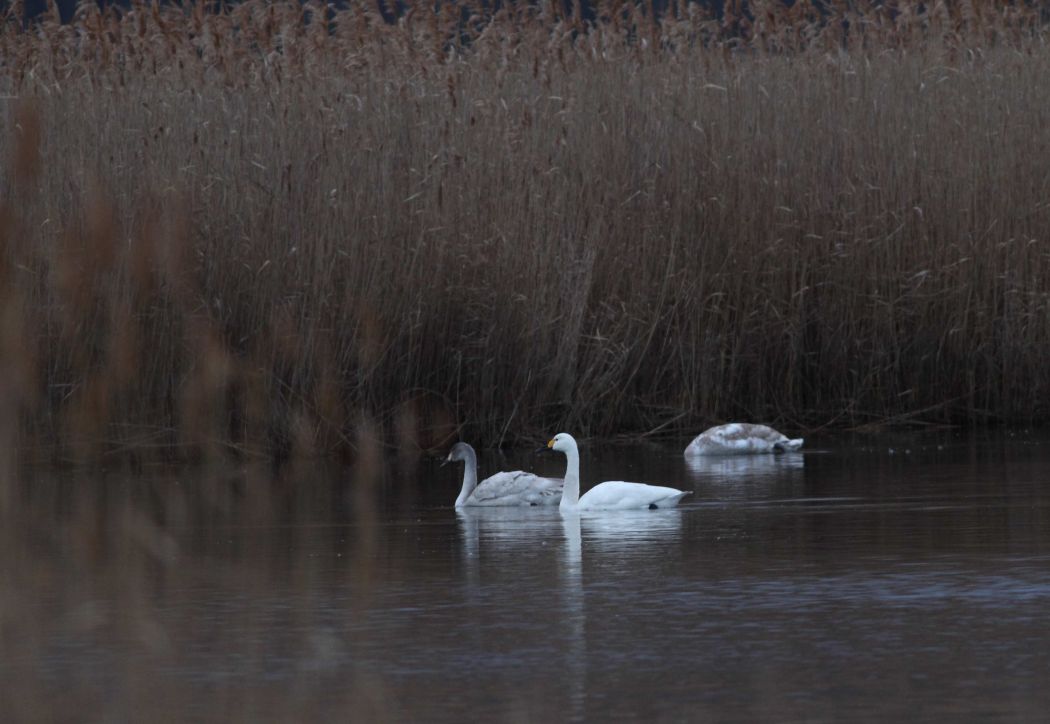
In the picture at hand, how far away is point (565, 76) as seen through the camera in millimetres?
11609

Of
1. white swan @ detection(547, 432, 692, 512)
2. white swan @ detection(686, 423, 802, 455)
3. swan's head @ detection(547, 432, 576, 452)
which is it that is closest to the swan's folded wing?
swan's head @ detection(547, 432, 576, 452)

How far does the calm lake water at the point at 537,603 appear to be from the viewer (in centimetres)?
422

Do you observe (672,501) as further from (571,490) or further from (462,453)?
(462,453)

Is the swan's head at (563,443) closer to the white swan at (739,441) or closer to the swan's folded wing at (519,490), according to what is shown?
the swan's folded wing at (519,490)

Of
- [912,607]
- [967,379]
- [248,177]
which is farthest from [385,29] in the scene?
[912,607]

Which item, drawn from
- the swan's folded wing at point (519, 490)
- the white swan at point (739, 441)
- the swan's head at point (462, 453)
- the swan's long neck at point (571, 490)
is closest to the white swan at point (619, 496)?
the swan's long neck at point (571, 490)

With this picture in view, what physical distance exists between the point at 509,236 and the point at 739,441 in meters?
1.71

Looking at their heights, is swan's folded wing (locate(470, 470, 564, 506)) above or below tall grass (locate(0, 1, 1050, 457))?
below

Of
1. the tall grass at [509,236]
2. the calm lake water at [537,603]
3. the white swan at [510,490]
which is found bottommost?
the calm lake water at [537,603]

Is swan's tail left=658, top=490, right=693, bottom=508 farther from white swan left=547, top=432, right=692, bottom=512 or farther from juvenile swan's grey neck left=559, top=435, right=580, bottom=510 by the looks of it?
juvenile swan's grey neck left=559, top=435, right=580, bottom=510

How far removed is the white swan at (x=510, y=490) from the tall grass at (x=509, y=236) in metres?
1.69

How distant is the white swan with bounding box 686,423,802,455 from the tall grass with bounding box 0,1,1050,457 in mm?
926

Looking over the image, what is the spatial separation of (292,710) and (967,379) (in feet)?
24.2

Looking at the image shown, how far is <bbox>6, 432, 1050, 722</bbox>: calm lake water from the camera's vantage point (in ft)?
13.9
